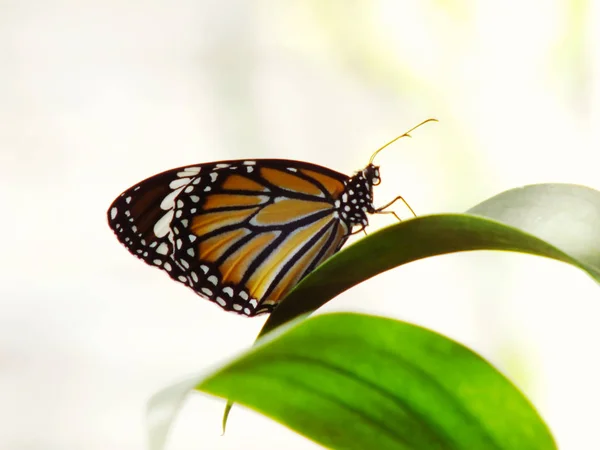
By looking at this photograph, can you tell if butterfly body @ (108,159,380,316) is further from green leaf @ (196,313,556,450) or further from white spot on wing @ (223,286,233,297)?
green leaf @ (196,313,556,450)

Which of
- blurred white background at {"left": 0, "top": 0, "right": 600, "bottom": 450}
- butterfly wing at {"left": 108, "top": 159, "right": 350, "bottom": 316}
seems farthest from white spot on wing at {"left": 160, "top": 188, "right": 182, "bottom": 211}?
blurred white background at {"left": 0, "top": 0, "right": 600, "bottom": 450}

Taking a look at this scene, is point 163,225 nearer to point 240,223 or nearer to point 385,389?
point 240,223

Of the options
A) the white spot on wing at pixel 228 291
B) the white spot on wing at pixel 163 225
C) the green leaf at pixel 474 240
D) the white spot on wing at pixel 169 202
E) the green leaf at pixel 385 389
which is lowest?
the green leaf at pixel 385 389

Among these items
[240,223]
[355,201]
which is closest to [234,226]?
[240,223]

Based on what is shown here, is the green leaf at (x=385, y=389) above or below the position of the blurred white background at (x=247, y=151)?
below

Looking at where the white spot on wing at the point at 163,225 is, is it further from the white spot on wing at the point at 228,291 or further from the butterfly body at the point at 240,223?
the white spot on wing at the point at 228,291

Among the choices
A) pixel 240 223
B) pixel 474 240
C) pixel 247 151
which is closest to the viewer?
pixel 474 240

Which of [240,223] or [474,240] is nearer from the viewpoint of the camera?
[474,240]

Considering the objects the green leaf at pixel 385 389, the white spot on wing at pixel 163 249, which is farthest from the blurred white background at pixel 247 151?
the green leaf at pixel 385 389
